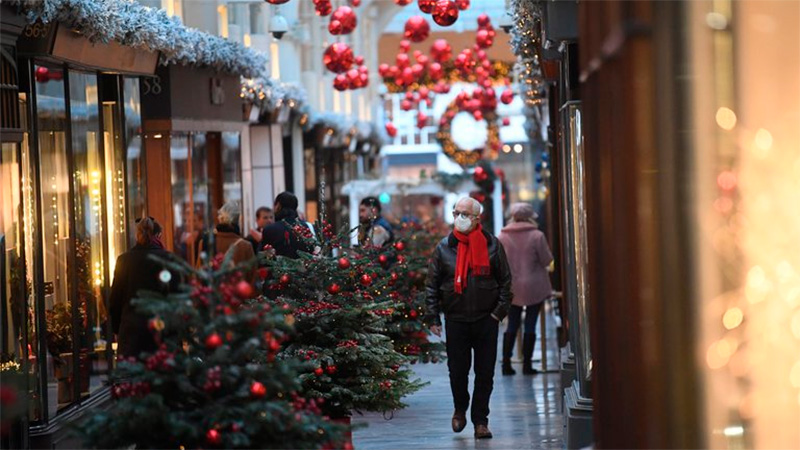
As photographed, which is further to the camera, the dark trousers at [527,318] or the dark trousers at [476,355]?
the dark trousers at [527,318]

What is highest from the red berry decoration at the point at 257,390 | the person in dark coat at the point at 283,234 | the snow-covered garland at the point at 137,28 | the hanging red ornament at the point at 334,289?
the snow-covered garland at the point at 137,28

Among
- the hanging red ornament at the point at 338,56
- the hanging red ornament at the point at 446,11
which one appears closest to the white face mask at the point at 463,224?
the hanging red ornament at the point at 446,11

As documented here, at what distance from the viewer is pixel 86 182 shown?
13.4 m

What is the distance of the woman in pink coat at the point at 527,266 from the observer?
16.4 meters

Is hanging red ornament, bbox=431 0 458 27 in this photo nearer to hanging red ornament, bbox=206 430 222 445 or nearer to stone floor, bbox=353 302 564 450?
stone floor, bbox=353 302 564 450

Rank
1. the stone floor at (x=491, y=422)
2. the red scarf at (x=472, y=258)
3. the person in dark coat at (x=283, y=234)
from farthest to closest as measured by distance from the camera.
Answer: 1. the person in dark coat at (x=283, y=234)
2. the stone floor at (x=491, y=422)
3. the red scarf at (x=472, y=258)

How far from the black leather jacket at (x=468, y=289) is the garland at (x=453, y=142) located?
20427 mm

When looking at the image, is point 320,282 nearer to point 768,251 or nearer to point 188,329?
point 188,329

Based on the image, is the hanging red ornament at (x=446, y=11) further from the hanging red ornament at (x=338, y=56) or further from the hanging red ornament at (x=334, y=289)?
the hanging red ornament at (x=338, y=56)

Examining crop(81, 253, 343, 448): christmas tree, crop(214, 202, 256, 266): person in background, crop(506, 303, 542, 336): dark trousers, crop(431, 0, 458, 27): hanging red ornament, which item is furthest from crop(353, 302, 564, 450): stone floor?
crop(431, 0, 458, 27): hanging red ornament

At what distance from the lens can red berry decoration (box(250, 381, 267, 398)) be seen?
7090 mm

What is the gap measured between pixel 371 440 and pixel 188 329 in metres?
4.93

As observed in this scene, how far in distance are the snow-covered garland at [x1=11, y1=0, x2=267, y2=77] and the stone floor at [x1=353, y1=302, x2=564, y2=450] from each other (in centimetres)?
351

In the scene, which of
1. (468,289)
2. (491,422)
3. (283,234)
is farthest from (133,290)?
(283,234)
